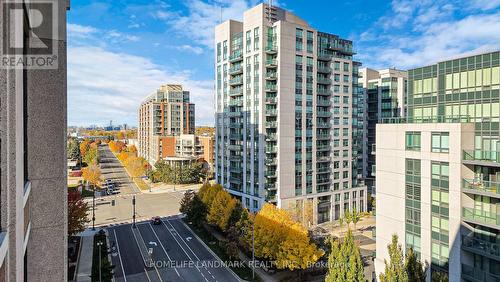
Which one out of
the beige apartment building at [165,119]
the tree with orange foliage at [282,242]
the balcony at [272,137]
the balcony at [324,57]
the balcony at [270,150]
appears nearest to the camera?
the tree with orange foliage at [282,242]

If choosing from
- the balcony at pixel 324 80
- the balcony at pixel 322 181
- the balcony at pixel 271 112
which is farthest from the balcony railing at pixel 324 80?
the balcony at pixel 322 181

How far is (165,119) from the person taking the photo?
107 m

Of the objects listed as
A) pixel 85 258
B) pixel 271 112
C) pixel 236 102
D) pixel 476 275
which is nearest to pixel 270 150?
pixel 271 112

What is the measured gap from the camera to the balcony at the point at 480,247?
20109 millimetres

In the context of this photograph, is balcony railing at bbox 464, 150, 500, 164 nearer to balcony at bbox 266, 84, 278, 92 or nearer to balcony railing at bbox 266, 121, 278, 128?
balcony railing at bbox 266, 121, 278, 128

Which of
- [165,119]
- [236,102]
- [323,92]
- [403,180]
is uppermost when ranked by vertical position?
[323,92]

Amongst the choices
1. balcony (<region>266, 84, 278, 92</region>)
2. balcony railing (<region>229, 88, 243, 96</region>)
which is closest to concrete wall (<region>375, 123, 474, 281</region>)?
balcony (<region>266, 84, 278, 92</region>)

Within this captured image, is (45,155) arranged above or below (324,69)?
below

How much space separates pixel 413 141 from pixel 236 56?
3459cm

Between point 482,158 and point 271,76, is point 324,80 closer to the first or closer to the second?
point 271,76

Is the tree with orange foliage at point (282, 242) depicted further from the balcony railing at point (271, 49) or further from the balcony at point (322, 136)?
the balcony railing at point (271, 49)

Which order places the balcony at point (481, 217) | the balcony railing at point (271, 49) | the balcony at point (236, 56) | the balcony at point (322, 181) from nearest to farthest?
the balcony at point (481, 217), the balcony railing at point (271, 49), the balcony at point (236, 56), the balcony at point (322, 181)

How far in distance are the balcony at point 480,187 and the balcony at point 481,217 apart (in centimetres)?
131

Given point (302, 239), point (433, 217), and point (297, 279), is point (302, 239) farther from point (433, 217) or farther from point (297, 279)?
point (433, 217)
